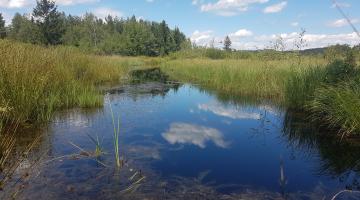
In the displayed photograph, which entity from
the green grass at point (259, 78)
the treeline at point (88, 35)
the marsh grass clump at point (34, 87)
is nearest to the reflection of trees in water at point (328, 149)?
the green grass at point (259, 78)

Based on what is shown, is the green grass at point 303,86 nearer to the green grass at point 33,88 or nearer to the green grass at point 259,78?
the green grass at point 259,78

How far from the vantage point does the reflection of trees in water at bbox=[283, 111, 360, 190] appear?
5.10m

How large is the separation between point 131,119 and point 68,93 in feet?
6.64

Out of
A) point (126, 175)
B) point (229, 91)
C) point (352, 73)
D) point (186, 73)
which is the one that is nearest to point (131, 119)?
point (126, 175)

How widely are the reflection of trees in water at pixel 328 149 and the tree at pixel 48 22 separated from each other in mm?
43728

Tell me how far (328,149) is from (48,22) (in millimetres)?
46867

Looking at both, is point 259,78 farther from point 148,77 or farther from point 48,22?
point 48,22

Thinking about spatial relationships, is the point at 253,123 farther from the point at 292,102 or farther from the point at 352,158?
the point at 352,158

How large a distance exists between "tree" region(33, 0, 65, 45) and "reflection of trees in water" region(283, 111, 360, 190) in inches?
1722

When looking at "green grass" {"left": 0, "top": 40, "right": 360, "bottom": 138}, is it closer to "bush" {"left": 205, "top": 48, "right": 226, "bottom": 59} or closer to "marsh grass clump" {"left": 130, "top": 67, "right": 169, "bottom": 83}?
"marsh grass clump" {"left": 130, "top": 67, "right": 169, "bottom": 83}

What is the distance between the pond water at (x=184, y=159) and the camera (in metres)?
4.21

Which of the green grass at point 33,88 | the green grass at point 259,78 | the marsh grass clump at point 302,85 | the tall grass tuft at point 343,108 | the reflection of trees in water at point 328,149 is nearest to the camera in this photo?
the reflection of trees in water at point 328,149

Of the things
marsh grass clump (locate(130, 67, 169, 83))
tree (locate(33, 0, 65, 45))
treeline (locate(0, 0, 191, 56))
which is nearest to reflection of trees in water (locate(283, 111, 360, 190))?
marsh grass clump (locate(130, 67, 169, 83))

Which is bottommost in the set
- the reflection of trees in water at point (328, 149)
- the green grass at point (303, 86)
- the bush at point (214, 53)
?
the reflection of trees in water at point (328, 149)
